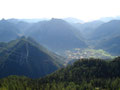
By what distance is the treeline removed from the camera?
141375mm

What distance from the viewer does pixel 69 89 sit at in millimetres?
137125

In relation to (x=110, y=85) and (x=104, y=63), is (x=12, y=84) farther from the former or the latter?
(x=104, y=63)

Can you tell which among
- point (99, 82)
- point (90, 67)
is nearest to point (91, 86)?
point (99, 82)

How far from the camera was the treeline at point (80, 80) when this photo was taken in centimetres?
14138

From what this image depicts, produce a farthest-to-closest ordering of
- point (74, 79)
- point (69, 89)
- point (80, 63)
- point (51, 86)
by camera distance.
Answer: point (80, 63), point (74, 79), point (51, 86), point (69, 89)

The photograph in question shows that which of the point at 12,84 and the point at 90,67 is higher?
the point at 90,67

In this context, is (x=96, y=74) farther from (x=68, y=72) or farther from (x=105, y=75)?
(x=68, y=72)

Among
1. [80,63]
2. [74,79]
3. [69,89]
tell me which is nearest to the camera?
[69,89]

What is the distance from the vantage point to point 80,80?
162500mm

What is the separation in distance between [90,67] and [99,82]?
33801mm

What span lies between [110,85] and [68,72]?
179ft

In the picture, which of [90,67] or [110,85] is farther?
[90,67]

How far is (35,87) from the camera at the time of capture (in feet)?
464

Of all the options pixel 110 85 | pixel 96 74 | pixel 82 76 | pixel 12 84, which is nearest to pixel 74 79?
pixel 82 76
